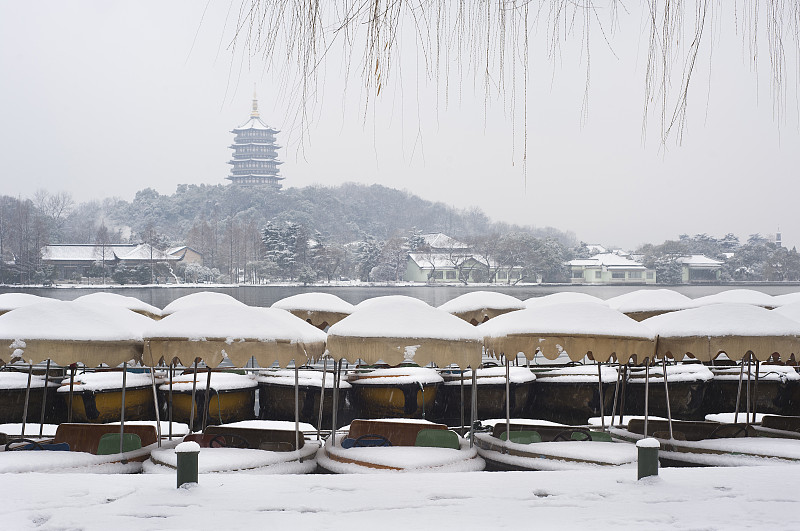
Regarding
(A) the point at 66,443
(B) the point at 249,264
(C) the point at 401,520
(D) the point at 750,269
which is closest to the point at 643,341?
(C) the point at 401,520

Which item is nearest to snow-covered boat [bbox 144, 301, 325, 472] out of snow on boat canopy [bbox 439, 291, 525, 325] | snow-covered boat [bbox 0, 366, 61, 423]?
snow-covered boat [bbox 0, 366, 61, 423]

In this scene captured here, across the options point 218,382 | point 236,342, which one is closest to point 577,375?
point 218,382

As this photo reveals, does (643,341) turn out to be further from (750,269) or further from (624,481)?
A: (750,269)

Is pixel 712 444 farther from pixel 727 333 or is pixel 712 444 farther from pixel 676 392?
pixel 676 392

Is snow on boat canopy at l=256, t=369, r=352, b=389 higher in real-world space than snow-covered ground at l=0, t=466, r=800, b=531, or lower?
lower

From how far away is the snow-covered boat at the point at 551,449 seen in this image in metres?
7.16

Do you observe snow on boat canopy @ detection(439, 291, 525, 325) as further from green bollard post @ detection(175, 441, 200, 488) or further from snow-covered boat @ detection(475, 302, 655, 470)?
green bollard post @ detection(175, 441, 200, 488)

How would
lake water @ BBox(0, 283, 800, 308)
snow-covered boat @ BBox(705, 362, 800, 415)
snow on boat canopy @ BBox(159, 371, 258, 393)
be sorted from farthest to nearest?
lake water @ BBox(0, 283, 800, 308) < snow-covered boat @ BBox(705, 362, 800, 415) < snow on boat canopy @ BBox(159, 371, 258, 393)

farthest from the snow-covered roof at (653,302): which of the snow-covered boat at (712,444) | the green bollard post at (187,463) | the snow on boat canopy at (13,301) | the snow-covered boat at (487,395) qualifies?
the green bollard post at (187,463)

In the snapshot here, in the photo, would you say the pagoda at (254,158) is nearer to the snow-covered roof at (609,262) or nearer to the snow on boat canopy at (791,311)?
the snow-covered roof at (609,262)

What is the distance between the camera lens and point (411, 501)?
3422 millimetres

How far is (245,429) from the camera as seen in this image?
308 inches

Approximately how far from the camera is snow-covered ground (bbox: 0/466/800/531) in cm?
303

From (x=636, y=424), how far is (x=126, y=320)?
5546 mm
